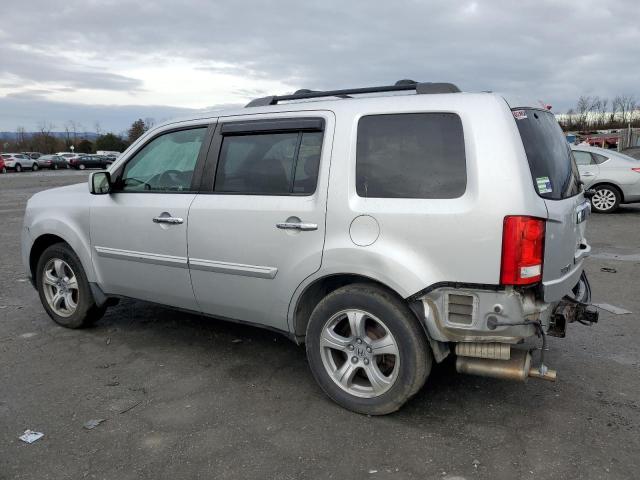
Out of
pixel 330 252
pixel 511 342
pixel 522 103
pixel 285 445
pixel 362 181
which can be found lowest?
pixel 285 445

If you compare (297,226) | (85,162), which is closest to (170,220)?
(297,226)

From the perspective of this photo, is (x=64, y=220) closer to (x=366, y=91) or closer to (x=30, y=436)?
(x=30, y=436)

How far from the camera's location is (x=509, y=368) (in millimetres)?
3164

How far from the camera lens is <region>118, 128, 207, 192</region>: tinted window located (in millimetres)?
4305

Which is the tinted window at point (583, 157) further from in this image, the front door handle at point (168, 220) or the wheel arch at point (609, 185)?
the front door handle at point (168, 220)

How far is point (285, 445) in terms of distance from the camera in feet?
10.4

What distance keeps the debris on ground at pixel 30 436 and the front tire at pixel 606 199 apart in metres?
12.6

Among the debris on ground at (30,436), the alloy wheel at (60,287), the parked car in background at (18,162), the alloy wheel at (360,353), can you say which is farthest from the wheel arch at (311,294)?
the parked car in background at (18,162)

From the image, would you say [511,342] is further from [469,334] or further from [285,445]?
[285,445]

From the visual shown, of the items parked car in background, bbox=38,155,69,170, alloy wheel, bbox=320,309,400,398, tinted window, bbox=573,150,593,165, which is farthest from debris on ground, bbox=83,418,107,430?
parked car in background, bbox=38,155,69,170

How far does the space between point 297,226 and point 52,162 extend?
54236mm

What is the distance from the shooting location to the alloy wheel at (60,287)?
5.12m

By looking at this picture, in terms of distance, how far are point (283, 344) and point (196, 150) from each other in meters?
1.73

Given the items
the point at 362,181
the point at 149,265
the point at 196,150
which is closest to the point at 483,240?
the point at 362,181
